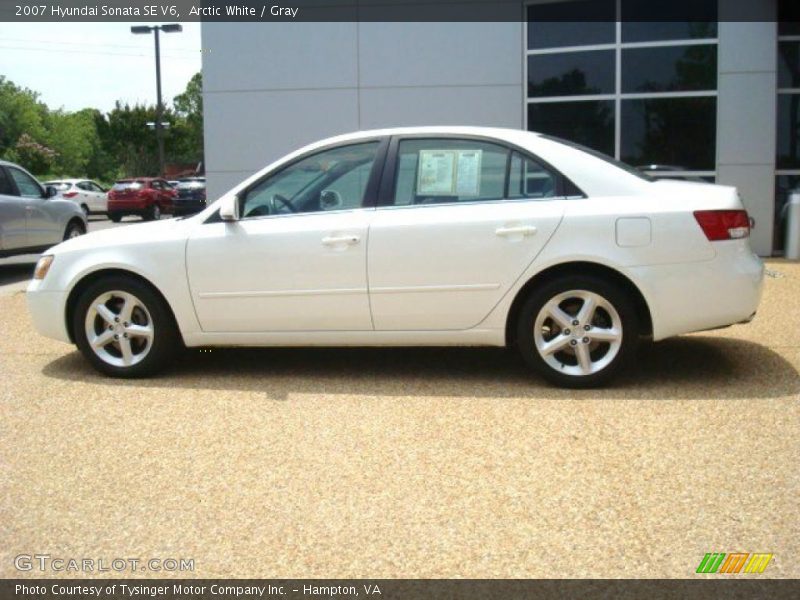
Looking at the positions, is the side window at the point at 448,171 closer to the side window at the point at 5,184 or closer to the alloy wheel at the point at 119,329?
the alloy wheel at the point at 119,329

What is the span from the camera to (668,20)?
12680mm

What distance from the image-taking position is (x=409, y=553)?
3.45 meters

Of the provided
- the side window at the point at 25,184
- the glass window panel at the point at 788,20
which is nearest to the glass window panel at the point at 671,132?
the glass window panel at the point at 788,20

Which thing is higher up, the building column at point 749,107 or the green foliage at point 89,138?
the green foliage at point 89,138

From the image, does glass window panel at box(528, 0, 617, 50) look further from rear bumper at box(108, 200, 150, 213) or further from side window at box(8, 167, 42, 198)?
rear bumper at box(108, 200, 150, 213)

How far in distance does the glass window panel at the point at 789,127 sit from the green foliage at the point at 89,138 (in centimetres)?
5066

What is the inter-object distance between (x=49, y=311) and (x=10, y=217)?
7649 mm

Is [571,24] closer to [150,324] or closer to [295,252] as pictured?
[295,252]

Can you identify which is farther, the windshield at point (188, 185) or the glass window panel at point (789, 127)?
the windshield at point (188, 185)

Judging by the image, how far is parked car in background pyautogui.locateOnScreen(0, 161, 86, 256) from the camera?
43.7 feet

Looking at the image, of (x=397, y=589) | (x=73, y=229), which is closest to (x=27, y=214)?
(x=73, y=229)

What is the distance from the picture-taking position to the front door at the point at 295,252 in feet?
19.4

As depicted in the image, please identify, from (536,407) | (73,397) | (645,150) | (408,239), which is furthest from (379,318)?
(645,150)

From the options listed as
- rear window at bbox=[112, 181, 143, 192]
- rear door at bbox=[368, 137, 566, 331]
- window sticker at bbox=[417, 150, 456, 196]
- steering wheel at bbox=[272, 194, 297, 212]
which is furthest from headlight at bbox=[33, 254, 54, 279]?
rear window at bbox=[112, 181, 143, 192]
